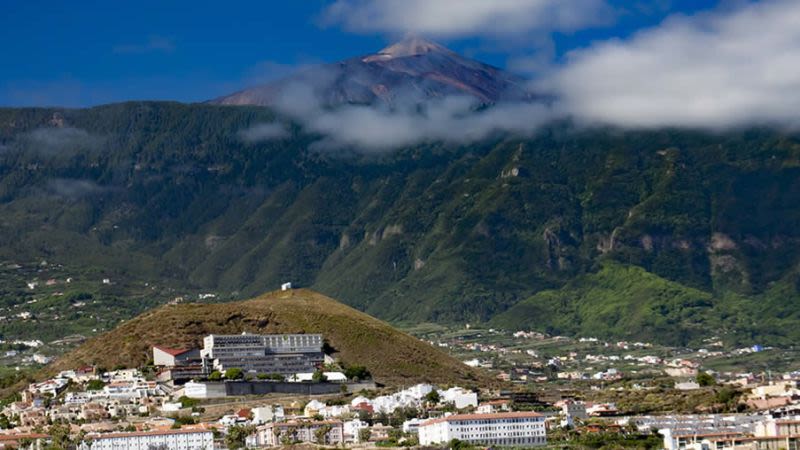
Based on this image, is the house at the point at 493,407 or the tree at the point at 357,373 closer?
the house at the point at 493,407

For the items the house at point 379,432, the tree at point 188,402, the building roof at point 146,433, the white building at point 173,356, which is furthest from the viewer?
the white building at point 173,356

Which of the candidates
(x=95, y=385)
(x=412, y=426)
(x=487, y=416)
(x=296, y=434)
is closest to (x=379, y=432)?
(x=412, y=426)

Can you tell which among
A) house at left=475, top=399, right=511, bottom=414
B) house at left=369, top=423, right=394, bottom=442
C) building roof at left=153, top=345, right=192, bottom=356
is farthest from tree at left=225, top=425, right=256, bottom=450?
building roof at left=153, top=345, right=192, bottom=356

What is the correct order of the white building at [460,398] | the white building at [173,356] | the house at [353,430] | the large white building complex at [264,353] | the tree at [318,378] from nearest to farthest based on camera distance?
the house at [353,430]
the white building at [460,398]
the tree at [318,378]
the white building at [173,356]
the large white building complex at [264,353]

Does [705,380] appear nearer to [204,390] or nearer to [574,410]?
[574,410]

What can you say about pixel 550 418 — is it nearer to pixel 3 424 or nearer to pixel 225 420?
pixel 225 420

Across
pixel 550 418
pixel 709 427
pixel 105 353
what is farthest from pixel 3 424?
pixel 709 427

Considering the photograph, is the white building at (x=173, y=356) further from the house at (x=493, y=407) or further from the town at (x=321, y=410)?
the house at (x=493, y=407)

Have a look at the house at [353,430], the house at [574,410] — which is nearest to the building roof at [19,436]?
the house at [353,430]

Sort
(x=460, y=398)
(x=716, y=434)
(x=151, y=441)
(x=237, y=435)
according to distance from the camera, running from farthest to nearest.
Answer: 1. (x=460, y=398)
2. (x=237, y=435)
3. (x=151, y=441)
4. (x=716, y=434)
